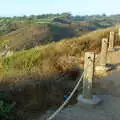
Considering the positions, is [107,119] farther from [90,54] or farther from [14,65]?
[14,65]

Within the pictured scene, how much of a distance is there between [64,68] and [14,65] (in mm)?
1486

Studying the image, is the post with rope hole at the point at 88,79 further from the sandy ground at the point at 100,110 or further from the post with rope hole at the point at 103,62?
the post with rope hole at the point at 103,62

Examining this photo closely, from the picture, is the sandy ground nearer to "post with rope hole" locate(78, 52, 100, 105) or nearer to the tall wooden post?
"post with rope hole" locate(78, 52, 100, 105)

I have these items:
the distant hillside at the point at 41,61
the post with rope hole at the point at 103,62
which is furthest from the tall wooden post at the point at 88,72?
the post with rope hole at the point at 103,62

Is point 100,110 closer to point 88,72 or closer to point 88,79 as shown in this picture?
point 88,79

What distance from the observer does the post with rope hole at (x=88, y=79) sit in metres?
7.25

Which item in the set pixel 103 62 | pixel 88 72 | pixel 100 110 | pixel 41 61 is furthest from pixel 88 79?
pixel 103 62

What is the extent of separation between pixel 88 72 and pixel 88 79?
0.15 m

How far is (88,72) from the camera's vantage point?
733 cm

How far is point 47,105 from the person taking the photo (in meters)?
7.18

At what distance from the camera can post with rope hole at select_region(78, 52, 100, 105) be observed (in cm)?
725

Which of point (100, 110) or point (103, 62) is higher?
point (103, 62)

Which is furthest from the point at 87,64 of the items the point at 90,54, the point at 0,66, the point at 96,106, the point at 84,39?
the point at 84,39

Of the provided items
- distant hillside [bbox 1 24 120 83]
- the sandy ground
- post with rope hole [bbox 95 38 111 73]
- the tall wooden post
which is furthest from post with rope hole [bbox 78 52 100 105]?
post with rope hole [bbox 95 38 111 73]
